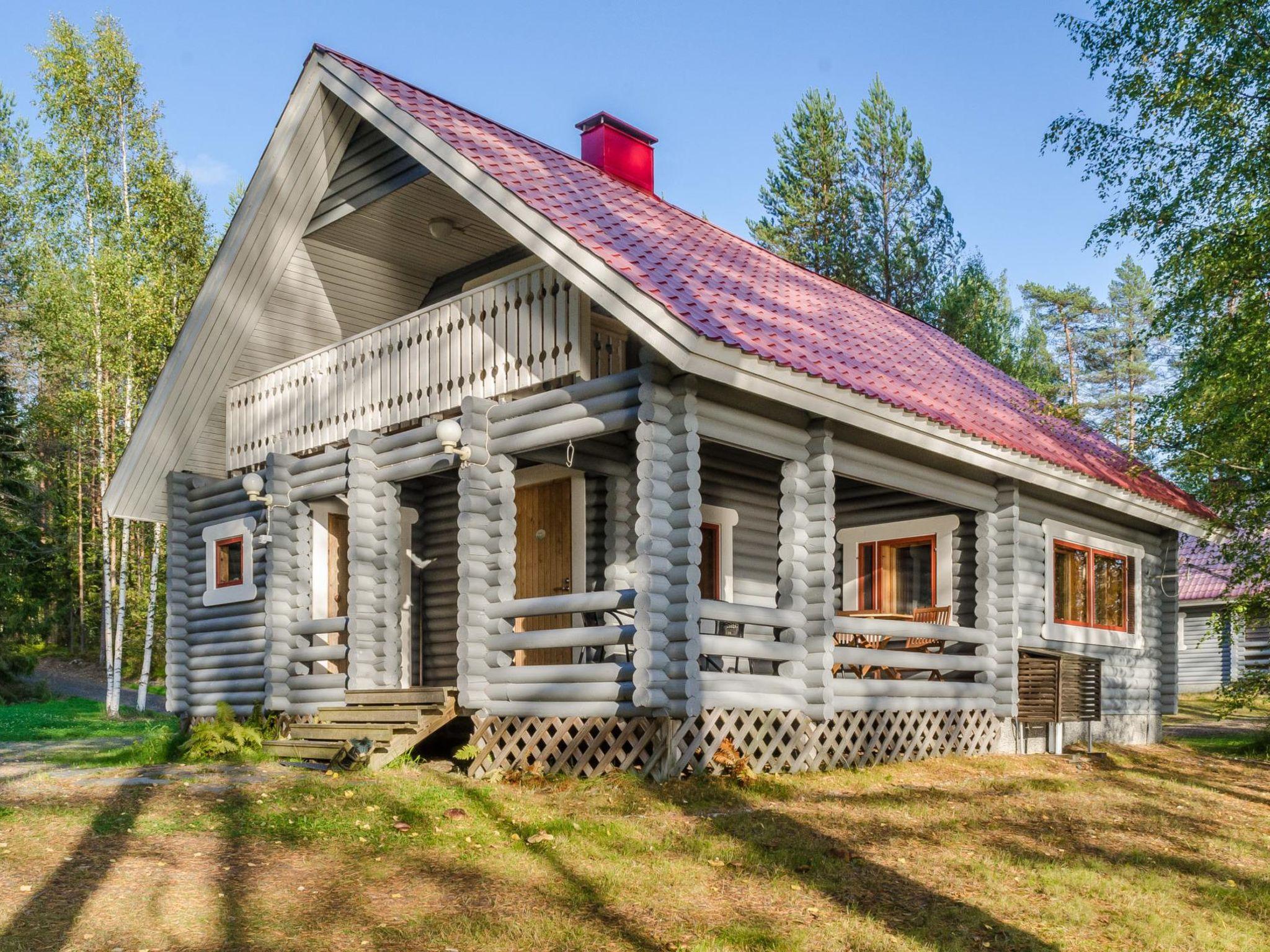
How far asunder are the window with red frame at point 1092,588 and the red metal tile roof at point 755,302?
1.05 m

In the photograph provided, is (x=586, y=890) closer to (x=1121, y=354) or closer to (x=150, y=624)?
(x=150, y=624)

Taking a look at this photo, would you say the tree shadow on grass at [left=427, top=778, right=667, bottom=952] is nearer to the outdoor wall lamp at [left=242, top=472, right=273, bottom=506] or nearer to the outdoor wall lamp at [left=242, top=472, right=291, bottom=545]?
the outdoor wall lamp at [left=242, top=472, right=291, bottom=545]

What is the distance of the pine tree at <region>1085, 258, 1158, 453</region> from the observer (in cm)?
4631

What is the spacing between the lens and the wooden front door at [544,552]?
12.1 meters

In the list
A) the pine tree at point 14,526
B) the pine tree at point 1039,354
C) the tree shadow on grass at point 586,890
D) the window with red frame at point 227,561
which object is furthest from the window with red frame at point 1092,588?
the pine tree at point 1039,354

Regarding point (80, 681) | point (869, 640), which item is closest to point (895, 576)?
point (869, 640)

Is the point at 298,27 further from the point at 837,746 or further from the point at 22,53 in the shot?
the point at 837,746

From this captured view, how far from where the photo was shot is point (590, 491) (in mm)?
11914

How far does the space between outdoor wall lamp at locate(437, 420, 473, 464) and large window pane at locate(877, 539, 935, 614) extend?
6.19m

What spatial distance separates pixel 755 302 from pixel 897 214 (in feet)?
68.3

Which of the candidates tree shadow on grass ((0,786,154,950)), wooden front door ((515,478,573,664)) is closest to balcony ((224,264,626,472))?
wooden front door ((515,478,573,664))

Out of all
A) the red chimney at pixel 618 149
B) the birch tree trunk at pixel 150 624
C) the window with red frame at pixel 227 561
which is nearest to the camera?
the red chimney at pixel 618 149

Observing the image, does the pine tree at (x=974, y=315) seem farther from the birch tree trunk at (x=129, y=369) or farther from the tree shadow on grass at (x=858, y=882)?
the tree shadow on grass at (x=858, y=882)

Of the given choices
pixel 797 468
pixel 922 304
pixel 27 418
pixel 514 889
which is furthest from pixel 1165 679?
pixel 27 418
